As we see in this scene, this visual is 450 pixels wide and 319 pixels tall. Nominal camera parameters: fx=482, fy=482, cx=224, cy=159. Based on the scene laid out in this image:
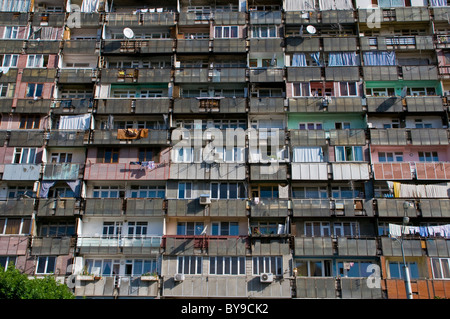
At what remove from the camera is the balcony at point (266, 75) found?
37.3m

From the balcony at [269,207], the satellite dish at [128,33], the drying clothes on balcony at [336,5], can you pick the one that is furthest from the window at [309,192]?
the satellite dish at [128,33]

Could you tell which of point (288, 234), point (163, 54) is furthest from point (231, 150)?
point (163, 54)

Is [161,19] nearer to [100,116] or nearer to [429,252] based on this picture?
[100,116]

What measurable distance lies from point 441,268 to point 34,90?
32.2 m

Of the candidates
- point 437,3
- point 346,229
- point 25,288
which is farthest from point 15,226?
point 437,3

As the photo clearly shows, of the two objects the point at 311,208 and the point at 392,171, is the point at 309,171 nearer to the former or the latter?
the point at 311,208

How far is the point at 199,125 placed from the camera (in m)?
37.1

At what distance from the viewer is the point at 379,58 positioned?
37.7 metres

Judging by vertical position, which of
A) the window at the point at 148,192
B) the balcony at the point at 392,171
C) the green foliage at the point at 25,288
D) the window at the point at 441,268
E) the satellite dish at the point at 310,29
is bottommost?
the green foliage at the point at 25,288

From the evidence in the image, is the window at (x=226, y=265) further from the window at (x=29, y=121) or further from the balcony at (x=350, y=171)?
the window at (x=29, y=121)

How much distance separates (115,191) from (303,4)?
21.7 meters

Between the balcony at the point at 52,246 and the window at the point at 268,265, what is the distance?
12.5 m

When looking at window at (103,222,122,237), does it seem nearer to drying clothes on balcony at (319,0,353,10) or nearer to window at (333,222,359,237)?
window at (333,222,359,237)

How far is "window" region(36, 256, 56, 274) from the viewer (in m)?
32.3
